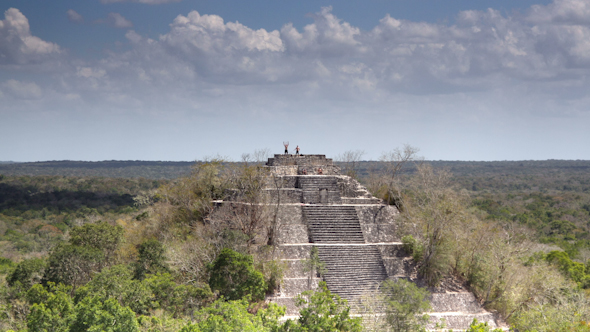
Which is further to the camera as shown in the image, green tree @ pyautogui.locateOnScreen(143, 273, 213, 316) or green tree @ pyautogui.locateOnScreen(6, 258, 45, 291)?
green tree @ pyautogui.locateOnScreen(6, 258, 45, 291)

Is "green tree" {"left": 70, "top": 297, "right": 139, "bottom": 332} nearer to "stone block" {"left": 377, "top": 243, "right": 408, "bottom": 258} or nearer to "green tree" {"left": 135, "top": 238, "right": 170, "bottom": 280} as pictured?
"green tree" {"left": 135, "top": 238, "right": 170, "bottom": 280}

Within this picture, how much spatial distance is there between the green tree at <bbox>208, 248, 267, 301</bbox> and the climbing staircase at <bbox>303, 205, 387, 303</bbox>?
152 inches

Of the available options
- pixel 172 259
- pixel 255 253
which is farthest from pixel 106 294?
pixel 255 253

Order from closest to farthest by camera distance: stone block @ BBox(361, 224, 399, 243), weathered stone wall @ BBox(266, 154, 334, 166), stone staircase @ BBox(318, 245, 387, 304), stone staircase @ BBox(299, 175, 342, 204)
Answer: stone staircase @ BBox(318, 245, 387, 304)
stone block @ BBox(361, 224, 399, 243)
stone staircase @ BBox(299, 175, 342, 204)
weathered stone wall @ BBox(266, 154, 334, 166)

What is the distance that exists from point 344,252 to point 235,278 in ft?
21.4

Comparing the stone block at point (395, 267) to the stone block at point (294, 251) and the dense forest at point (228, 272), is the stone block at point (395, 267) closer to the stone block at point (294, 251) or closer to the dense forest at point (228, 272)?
the dense forest at point (228, 272)

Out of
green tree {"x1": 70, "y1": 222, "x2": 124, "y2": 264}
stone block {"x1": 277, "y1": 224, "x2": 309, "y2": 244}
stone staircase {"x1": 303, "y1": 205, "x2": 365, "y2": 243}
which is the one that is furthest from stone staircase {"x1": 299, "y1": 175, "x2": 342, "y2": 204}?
green tree {"x1": 70, "y1": 222, "x2": 124, "y2": 264}

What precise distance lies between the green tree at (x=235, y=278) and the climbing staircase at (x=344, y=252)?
12.7ft

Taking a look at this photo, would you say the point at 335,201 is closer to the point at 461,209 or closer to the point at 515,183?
the point at 461,209

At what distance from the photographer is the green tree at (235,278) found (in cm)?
2075

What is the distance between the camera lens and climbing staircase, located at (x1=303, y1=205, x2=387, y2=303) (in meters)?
23.2

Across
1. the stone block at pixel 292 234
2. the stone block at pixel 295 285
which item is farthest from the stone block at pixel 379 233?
the stone block at pixel 295 285

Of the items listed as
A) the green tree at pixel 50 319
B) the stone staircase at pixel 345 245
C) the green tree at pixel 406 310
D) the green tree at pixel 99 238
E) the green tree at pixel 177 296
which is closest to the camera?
the green tree at pixel 50 319

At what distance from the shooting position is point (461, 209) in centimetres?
2545
